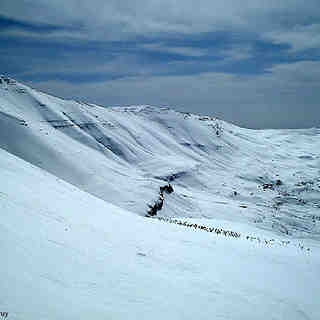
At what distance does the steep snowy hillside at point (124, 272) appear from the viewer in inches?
213

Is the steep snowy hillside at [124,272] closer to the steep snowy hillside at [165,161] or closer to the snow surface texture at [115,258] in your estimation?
the snow surface texture at [115,258]

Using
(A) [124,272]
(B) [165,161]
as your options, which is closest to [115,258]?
(A) [124,272]

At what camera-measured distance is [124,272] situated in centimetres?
732

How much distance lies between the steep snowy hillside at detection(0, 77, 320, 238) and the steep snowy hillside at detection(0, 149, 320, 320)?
46.5ft

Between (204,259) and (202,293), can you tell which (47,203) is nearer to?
(204,259)

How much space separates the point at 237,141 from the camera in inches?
3723

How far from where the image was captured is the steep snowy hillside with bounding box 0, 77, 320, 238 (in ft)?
95.9

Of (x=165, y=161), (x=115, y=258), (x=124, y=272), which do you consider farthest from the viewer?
(x=165, y=161)

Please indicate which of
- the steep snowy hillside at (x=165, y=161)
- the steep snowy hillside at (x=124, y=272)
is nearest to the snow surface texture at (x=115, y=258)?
the steep snowy hillside at (x=124, y=272)

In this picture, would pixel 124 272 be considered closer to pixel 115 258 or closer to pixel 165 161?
pixel 115 258

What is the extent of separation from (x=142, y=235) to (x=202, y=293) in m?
4.34

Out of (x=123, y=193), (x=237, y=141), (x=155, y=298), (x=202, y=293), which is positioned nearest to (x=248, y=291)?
(x=202, y=293)

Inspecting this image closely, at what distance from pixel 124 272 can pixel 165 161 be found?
50.1 meters

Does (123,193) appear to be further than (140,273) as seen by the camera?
Yes
